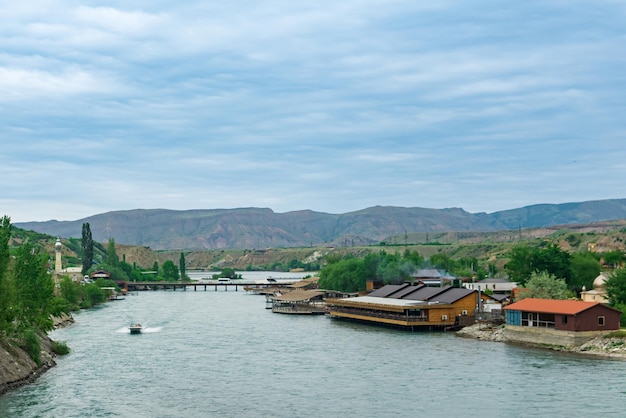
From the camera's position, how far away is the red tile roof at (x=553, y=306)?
240ft

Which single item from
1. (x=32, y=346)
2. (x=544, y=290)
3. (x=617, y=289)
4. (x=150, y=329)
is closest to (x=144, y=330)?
(x=150, y=329)

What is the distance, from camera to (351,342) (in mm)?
81875

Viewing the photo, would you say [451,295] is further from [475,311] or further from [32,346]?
[32,346]

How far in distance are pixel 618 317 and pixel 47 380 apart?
166ft

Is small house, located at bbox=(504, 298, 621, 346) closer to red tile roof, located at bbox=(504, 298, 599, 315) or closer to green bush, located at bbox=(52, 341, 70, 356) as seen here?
red tile roof, located at bbox=(504, 298, 599, 315)

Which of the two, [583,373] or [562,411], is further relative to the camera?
[583,373]

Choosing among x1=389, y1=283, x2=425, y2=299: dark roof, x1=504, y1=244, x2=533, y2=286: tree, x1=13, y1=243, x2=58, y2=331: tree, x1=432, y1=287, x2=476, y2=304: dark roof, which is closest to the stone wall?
x1=432, y1=287, x2=476, y2=304: dark roof

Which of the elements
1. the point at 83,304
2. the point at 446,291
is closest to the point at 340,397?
the point at 446,291

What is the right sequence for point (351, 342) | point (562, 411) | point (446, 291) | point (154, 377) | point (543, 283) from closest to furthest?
point (562, 411) < point (154, 377) < point (351, 342) < point (543, 283) < point (446, 291)

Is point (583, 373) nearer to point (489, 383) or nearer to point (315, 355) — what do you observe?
point (489, 383)

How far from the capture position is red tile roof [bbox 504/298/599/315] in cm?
7319

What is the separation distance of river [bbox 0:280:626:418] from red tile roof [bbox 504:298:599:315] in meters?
4.52

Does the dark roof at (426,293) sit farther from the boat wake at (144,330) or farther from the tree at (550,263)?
the boat wake at (144,330)

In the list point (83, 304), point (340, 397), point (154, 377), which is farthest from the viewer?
point (83, 304)
